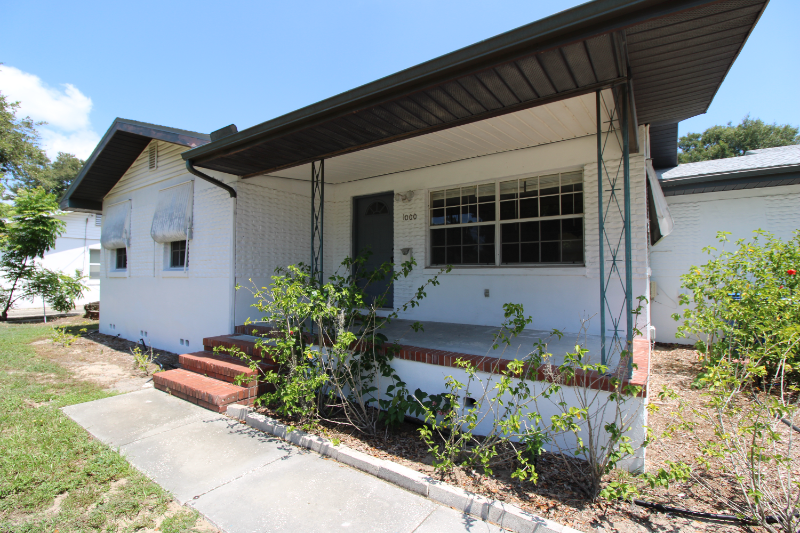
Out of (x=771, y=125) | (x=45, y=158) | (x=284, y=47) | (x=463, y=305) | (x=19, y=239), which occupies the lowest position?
(x=463, y=305)

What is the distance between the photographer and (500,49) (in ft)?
9.28

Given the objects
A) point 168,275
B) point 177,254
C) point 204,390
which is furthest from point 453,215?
point 168,275

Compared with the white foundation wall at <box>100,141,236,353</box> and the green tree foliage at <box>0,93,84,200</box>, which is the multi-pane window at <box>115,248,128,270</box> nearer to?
the white foundation wall at <box>100,141,236,353</box>

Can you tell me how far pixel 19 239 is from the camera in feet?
43.1

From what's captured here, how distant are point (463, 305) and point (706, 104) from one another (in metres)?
3.85

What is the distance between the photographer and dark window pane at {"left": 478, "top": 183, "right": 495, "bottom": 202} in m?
6.20

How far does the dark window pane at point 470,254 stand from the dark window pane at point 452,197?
2.59 ft

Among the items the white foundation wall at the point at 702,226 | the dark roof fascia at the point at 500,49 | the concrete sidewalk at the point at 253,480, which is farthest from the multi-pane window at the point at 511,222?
the concrete sidewalk at the point at 253,480

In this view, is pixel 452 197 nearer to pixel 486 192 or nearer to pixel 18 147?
pixel 486 192

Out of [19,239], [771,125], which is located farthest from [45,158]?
[771,125]

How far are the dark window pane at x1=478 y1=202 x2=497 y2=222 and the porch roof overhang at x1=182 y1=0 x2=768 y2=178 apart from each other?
208 cm

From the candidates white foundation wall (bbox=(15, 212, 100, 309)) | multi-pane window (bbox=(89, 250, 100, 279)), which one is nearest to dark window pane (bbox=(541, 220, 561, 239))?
white foundation wall (bbox=(15, 212, 100, 309))

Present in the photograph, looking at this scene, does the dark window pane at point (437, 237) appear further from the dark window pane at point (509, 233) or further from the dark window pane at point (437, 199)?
the dark window pane at point (509, 233)

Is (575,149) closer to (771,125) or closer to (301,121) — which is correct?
(301,121)
